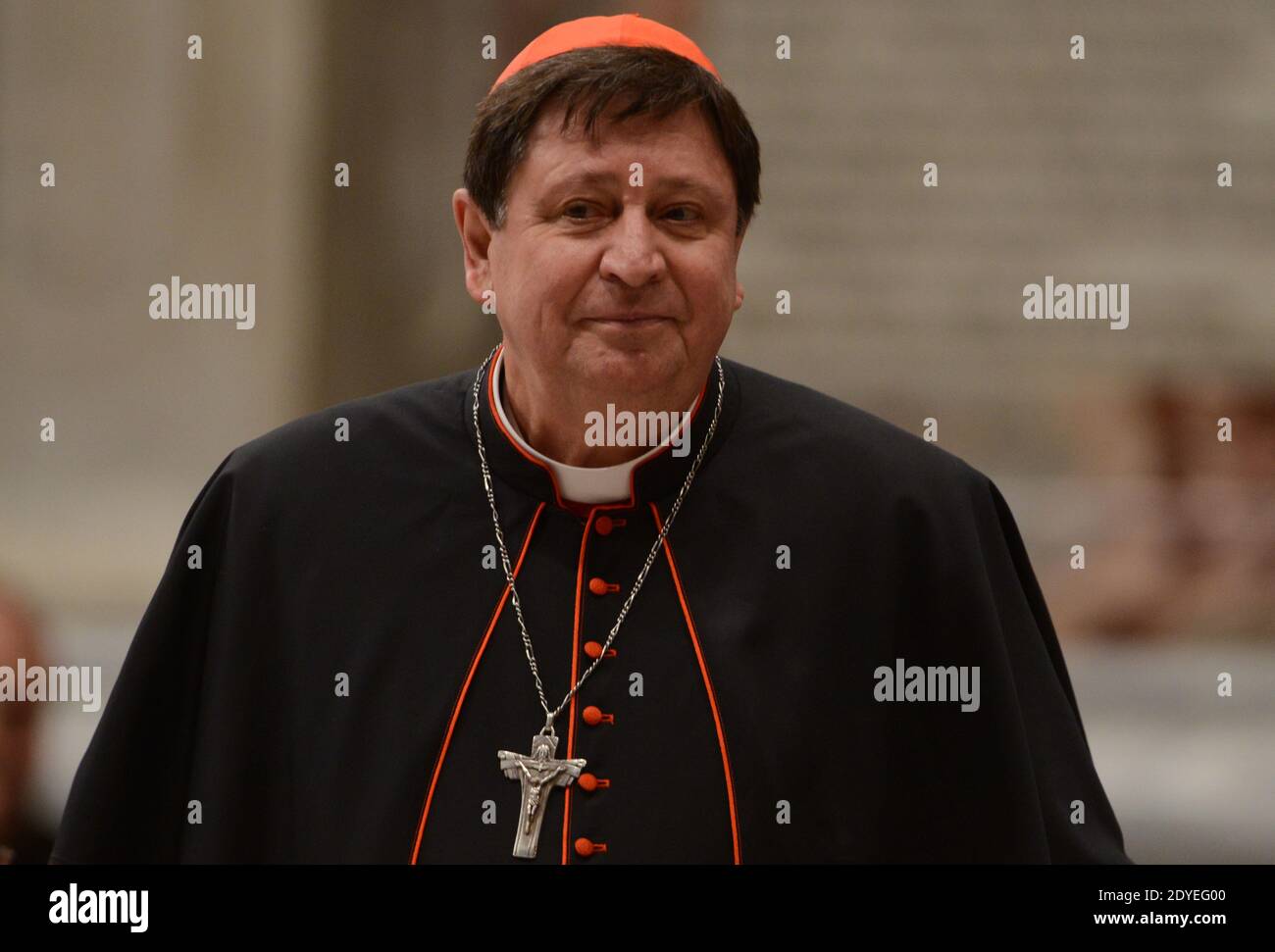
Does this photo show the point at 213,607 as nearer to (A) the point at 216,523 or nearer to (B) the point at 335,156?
(A) the point at 216,523

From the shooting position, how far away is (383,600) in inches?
109

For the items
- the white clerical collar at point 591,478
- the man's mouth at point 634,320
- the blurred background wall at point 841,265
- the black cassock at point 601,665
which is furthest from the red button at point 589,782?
the blurred background wall at point 841,265

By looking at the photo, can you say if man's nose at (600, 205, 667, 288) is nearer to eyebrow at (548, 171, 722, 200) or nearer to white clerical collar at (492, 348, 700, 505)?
eyebrow at (548, 171, 722, 200)

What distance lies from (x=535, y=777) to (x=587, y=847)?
0.42ft

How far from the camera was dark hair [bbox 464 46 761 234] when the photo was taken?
258cm

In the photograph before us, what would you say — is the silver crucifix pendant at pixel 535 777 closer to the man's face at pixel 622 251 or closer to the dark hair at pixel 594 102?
the man's face at pixel 622 251

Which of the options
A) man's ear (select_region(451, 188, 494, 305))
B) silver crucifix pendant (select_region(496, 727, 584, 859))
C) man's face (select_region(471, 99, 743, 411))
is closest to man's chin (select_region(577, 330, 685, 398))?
man's face (select_region(471, 99, 743, 411))

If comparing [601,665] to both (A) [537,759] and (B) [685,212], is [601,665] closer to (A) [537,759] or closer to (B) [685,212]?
(A) [537,759]

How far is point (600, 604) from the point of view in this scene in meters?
2.73

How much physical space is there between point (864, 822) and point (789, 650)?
278 millimetres

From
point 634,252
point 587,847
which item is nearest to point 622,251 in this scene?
point 634,252

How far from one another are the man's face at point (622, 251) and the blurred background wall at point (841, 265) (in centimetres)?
312

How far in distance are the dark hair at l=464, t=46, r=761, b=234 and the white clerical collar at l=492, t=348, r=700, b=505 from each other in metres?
0.38
